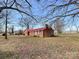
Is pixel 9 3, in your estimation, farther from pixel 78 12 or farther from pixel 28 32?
pixel 28 32

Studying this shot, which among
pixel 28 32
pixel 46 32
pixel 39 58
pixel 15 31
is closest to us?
pixel 39 58

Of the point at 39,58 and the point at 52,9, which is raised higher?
the point at 52,9

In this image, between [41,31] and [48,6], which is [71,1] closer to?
[48,6]

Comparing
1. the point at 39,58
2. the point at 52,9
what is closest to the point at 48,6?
the point at 52,9

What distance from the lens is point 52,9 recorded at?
15750mm

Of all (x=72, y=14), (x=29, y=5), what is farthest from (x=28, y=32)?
(x=29, y=5)

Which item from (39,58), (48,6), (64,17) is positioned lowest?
(39,58)

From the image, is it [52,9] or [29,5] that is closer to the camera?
[29,5]

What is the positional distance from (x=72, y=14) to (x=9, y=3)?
7.37 metres

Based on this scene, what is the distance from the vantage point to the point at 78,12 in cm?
1591

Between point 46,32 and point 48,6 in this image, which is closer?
point 48,6

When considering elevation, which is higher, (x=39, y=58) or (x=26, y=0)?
(x=26, y=0)

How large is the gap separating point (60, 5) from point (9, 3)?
607 centimetres

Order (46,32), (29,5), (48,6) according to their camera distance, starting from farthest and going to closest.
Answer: (46,32) < (48,6) < (29,5)
